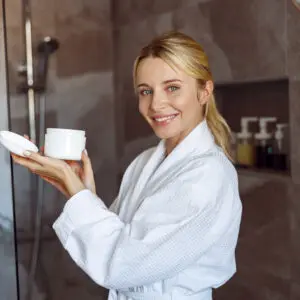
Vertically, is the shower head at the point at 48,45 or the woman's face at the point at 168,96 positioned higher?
the shower head at the point at 48,45

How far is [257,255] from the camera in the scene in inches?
70.0

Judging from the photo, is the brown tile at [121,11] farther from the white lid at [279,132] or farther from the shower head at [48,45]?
the white lid at [279,132]

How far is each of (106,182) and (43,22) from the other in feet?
2.54

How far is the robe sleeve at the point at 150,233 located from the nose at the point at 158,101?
7.1 inches

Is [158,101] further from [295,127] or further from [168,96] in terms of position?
[295,127]

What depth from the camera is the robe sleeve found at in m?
0.97

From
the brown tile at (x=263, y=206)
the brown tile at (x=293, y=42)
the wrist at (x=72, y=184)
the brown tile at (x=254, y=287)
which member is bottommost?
the brown tile at (x=254, y=287)

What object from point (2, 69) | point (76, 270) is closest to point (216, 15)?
point (2, 69)

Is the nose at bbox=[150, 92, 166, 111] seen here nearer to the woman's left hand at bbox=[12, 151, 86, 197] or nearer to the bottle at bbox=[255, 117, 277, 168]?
the woman's left hand at bbox=[12, 151, 86, 197]

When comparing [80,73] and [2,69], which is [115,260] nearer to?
[2,69]

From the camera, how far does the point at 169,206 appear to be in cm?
100

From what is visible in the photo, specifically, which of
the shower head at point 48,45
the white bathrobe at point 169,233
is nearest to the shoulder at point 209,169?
the white bathrobe at point 169,233

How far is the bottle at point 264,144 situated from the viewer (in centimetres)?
180

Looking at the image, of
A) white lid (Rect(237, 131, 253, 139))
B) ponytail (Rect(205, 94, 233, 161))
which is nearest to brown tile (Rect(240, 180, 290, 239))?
white lid (Rect(237, 131, 253, 139))
